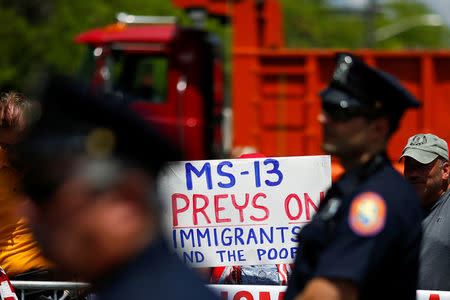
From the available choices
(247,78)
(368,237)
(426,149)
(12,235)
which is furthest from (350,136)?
(247,78)

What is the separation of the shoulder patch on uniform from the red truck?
7.12m

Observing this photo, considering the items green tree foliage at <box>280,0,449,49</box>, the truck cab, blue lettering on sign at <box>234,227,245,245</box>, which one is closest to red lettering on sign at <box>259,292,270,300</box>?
blue lettering on sign at <box>234,227,245,245</box>

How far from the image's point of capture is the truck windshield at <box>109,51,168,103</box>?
10.2 metres

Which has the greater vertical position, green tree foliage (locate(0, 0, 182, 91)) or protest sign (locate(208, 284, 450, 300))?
green tree foliage (locate(0, 0, 182, 91))

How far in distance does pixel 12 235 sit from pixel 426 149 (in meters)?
2.65

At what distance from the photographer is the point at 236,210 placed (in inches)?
185

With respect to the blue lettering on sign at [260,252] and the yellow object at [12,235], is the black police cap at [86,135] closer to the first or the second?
the yellow object at [12,235]

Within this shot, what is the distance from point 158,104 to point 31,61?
12558 millimetres

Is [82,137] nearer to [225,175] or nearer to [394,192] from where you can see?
[394,192]

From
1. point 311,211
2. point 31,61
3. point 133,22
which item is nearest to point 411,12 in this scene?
point 31,61

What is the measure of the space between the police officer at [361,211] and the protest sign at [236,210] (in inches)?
87.7

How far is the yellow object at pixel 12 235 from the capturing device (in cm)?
435

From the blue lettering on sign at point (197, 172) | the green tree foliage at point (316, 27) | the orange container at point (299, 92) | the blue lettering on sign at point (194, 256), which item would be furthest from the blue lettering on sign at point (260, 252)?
the green tree foliage at point (316, 27)

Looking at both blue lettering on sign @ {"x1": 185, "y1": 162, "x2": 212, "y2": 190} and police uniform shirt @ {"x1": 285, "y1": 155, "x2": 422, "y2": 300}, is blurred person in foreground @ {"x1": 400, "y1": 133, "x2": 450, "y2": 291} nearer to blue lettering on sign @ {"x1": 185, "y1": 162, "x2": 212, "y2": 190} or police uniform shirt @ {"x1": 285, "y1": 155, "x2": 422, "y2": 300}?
blue lettering on sign @ {"x1": 185, "y1": 162, "x2": 212, "y2": 190}
